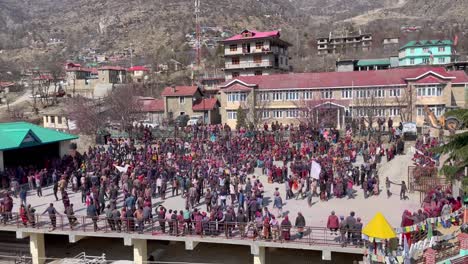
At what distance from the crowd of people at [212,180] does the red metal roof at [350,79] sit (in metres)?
10.1

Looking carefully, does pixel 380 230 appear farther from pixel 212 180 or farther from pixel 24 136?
pixel 24 136

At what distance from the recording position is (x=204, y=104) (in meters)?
54.3

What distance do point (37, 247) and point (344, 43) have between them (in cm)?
9456

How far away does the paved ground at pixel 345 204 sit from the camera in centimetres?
1987

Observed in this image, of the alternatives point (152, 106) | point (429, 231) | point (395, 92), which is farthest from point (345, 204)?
point (152, 106)

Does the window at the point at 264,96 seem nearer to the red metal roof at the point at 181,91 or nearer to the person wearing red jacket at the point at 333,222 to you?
the red metal roof at the point at 181,91

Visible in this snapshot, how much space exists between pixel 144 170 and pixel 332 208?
36.2 feet

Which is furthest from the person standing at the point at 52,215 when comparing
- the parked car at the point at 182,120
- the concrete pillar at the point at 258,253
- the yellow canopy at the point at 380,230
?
the parked car at the point at 182,120

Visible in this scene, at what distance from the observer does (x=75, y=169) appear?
29500 mm

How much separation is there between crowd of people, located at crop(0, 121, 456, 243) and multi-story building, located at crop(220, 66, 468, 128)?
769 cm


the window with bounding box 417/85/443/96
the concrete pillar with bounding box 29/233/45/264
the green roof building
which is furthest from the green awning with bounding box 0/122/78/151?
the window with bounding box 417/85/443/96

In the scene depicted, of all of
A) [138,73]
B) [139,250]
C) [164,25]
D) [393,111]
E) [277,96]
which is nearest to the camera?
[139,250]

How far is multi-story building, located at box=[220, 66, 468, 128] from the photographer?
41.8 m

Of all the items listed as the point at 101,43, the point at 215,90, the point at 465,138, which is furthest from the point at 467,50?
the point at 101,43
